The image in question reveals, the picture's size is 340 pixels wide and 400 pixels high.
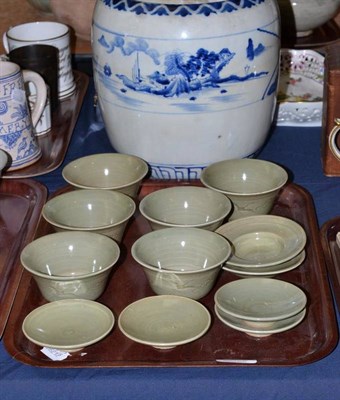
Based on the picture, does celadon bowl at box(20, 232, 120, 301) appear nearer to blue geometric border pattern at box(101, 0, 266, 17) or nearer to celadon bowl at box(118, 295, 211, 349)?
celadon bowl at box(118, 295, 211, 349)

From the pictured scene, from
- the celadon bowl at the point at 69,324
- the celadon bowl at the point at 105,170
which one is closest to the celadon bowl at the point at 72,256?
the celadon bowl at the point at 69,324

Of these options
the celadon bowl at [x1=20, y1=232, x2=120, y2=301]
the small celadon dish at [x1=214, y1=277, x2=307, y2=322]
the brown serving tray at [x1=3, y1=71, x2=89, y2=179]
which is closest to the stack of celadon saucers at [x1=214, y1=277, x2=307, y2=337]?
the small celadon dish at [x1=214, y1=277, x2=307, y2=322]

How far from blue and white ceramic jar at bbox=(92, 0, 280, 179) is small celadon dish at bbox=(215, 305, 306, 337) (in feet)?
0.86

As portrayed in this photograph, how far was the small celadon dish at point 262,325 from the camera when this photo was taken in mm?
596

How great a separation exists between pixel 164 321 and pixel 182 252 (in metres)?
0.09

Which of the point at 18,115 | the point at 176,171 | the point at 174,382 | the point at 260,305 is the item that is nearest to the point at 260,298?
the point at 260,305

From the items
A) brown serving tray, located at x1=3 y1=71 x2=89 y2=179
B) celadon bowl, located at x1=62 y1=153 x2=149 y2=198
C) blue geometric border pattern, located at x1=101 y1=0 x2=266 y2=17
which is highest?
blue geometric border pattern, located at x1=101 y1=0 x2=266 y2=17

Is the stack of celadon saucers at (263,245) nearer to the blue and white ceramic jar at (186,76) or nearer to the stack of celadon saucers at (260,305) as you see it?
the stack of celadon saucers at (260,305)

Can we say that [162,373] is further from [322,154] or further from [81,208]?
[322,154]

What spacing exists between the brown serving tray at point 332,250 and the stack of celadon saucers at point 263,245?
1.1 inches

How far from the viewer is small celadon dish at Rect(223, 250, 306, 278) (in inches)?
25.7

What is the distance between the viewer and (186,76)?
776 millimetres

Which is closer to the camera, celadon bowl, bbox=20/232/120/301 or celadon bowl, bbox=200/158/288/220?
celadon bowl, bbox=20/232/120/301

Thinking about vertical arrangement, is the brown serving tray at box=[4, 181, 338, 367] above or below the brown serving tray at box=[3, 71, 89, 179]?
above
